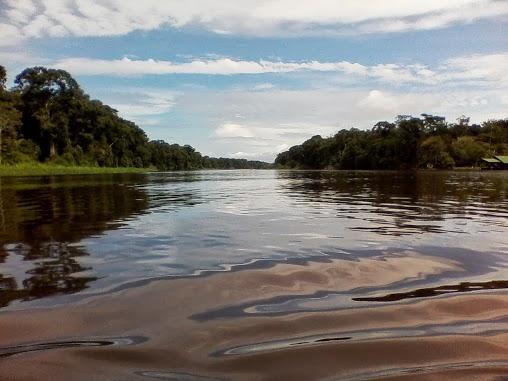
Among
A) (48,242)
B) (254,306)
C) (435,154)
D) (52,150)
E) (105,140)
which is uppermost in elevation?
(105,140)

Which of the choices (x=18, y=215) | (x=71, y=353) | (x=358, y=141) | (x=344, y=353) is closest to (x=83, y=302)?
(x=71, y=353)

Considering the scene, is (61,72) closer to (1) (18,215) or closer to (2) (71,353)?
(1) (18,215)

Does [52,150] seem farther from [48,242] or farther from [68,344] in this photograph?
[68,344]

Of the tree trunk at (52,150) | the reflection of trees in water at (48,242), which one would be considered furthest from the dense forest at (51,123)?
the reflection of trees in water at (48,242)

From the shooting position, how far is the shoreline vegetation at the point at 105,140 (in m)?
A: 68.1

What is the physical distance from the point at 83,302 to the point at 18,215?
858 centimetres

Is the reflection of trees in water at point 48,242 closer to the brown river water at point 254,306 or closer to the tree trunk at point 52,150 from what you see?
the brown river water at point 254,306

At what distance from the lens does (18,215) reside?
1118 centimetres

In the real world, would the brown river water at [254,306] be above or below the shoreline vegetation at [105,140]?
below

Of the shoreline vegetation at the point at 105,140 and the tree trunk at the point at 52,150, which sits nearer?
the shoreline vegetation at the point at 105,140

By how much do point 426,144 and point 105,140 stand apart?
8201 centimetres

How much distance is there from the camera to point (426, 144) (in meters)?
111

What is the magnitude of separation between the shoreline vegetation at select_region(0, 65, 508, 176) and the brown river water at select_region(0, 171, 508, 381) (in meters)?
53.3

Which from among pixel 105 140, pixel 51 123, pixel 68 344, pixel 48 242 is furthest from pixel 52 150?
pixel 68 344
